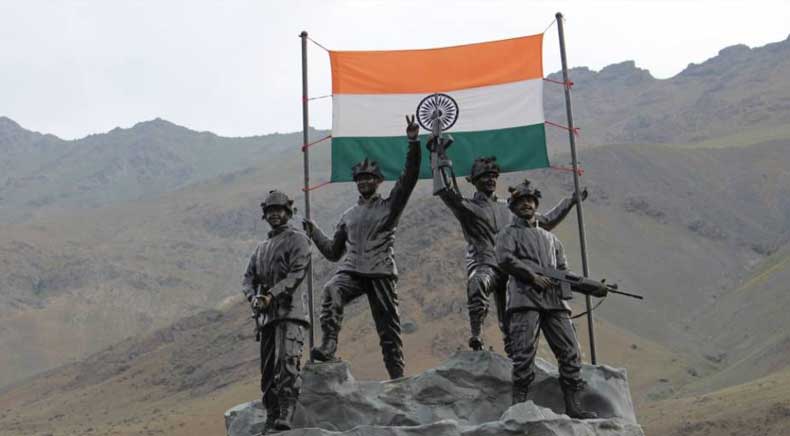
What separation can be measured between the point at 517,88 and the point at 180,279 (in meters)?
78.5

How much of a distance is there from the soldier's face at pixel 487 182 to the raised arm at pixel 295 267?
2355 millimetres

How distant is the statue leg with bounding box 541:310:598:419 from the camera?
1295 cm

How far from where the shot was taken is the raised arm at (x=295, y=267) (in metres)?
12.8

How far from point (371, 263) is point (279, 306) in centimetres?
173

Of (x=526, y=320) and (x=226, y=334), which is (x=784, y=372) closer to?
(x=226, y=334)

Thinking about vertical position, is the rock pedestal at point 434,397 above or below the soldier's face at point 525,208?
below

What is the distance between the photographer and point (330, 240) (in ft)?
48.4

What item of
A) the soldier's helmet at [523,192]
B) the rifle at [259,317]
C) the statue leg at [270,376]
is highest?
the soldier's helmet at [523,192]

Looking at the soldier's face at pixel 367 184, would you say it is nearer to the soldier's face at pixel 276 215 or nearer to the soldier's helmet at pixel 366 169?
the soldier's helmet at pixel 366 169

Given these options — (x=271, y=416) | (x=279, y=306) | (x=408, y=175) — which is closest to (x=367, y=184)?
(x=408, y=175)

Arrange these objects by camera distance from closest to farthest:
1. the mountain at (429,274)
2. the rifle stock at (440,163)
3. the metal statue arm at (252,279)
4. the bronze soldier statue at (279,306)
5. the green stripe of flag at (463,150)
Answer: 1. the bronze soldier statue at (279,306)
2. the metal statue arm at (252,279)
3. the rifle stock at (440,163)
4. the green stripe of flag at (463,150)
5. the mountain at (429,274)

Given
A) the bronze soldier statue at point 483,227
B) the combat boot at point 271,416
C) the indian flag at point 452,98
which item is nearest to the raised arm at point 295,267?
the combat boot at point 271,416

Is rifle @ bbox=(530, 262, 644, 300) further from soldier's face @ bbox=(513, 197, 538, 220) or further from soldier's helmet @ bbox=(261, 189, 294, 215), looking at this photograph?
soldier's helmet @ bbox=(261, 189, 294, 215)

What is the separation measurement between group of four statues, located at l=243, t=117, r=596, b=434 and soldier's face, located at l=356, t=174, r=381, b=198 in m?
0.01
